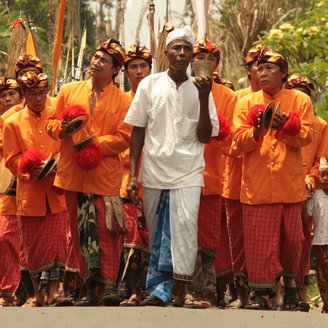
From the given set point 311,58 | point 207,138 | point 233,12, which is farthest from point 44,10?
point 207,138

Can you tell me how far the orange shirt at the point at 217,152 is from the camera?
554 inches

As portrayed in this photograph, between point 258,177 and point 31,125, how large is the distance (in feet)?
7.26

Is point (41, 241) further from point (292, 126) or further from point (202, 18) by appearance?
point (202, 18)

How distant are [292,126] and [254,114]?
0.33 m

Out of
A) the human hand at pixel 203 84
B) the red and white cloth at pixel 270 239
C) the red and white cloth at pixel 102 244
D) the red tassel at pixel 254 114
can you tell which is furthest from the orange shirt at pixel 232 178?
Answer: the human hand at pixel 203 84

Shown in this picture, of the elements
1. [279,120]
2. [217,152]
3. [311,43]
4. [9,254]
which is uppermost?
[311,43]

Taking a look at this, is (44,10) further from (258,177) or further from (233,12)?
(258,177)

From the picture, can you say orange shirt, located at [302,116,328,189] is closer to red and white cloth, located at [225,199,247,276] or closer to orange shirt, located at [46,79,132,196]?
red and white cloth, located at [225,199,247,276]

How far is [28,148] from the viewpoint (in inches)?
559

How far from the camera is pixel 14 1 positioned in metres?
34.3

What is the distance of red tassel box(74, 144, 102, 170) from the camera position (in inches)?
508

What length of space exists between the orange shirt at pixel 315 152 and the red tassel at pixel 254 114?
1516mm

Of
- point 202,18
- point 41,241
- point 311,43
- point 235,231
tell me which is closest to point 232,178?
point 235,231

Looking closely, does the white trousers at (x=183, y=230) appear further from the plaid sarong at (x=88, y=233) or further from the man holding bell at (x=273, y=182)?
the man holding bell at (x=273, y=182)
